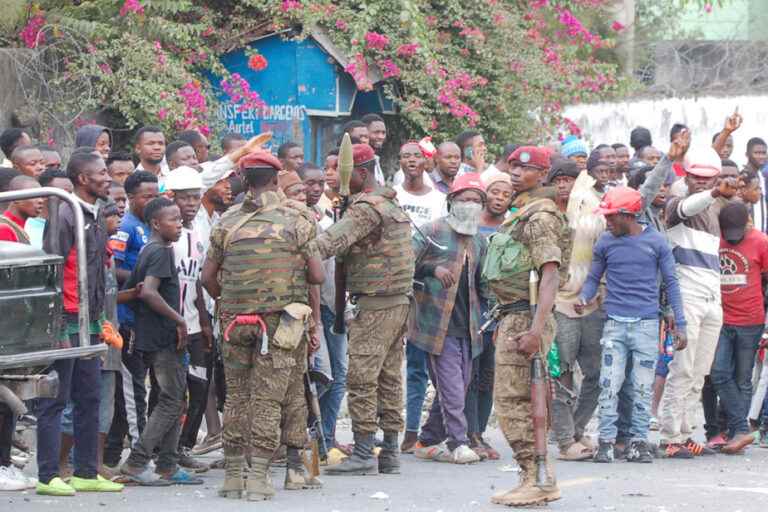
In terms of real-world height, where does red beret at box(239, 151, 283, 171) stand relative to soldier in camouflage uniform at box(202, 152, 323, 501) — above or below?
above

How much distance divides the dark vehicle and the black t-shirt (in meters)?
1.56

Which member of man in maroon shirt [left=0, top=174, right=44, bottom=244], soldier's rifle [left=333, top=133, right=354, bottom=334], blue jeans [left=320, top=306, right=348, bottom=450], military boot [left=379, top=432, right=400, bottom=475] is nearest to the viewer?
man in maroon shirt [left=0, top=174, right=44, bottom=244]

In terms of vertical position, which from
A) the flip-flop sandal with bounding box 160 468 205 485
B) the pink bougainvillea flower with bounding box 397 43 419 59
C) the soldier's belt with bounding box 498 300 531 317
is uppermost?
the pink bougainvillea flower with bounding box 397 43 419 59

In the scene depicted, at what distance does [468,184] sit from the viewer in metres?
10.0

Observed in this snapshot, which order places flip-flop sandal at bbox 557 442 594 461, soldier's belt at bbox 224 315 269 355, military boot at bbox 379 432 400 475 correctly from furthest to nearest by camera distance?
flip-flop sandal at bbox 557 442 594 461
military boot at bbox 379 432 400 475
soldier's belt at bbox 224 315 269 355

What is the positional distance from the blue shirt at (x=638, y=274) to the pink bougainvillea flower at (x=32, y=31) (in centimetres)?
648

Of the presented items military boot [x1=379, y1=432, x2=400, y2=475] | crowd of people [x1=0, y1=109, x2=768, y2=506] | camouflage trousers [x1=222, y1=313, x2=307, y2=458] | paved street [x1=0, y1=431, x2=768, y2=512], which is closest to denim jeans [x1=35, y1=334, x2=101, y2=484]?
crowd of people [x1=0, y1=109, x2=768, y2=506]

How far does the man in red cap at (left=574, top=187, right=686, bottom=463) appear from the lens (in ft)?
33.3

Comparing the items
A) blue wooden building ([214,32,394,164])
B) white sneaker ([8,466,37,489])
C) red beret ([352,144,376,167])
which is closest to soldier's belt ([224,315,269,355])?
red beret ([352,144,376,167])

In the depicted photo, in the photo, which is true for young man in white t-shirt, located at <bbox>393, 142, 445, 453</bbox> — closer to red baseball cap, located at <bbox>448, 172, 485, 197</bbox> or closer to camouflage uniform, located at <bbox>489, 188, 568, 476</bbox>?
red baseball cap, located at <bbox>448, 172, 485, 197</bbox>

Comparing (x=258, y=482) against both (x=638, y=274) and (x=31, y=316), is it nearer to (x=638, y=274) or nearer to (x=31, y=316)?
(x=31, y=316)

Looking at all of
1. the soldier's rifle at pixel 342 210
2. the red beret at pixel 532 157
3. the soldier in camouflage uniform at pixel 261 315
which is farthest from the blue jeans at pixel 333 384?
the red beret at pixel 532 157

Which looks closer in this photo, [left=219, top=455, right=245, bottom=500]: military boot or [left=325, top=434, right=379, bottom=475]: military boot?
[left=219, top=455, right=245, bottom=500]: military boot

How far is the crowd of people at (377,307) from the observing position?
824 centimetres
